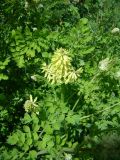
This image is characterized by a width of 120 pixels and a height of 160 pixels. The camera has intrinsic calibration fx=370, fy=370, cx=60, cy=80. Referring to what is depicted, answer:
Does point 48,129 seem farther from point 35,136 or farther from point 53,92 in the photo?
point 53,92

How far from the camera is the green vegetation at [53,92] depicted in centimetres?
243

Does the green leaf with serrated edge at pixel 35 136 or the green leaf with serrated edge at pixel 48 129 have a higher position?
the green leaf with serrated edge at pixel 48 129

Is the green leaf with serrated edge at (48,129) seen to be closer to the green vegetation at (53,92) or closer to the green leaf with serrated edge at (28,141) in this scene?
the green vegetation at (53,92)

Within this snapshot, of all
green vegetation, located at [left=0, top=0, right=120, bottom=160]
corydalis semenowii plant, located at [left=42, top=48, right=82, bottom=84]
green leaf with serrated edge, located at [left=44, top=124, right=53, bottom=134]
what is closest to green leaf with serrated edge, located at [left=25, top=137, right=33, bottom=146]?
green vegetation, located at [left=0, top=0, right=120, bottom=160]

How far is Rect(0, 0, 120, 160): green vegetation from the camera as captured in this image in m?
2.43

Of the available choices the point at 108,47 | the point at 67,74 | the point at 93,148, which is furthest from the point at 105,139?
the point at 108,47

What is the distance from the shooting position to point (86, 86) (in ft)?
8.79

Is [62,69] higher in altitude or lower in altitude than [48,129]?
higher

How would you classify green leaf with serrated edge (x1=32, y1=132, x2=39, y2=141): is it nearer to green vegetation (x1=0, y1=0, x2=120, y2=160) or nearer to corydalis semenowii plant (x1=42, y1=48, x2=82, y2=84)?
green vegetation (x1=0, y1=0, x2=120, y2=160)

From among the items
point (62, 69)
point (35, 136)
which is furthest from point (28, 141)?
point (62, 69)

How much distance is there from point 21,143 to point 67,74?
0.54m

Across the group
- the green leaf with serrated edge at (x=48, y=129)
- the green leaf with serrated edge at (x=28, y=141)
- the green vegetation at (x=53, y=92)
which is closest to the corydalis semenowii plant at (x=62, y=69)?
the green vegetation at (x=53, y=92)

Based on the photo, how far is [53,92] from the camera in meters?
2.80

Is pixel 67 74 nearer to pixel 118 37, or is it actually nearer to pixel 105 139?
pixel 105 139
